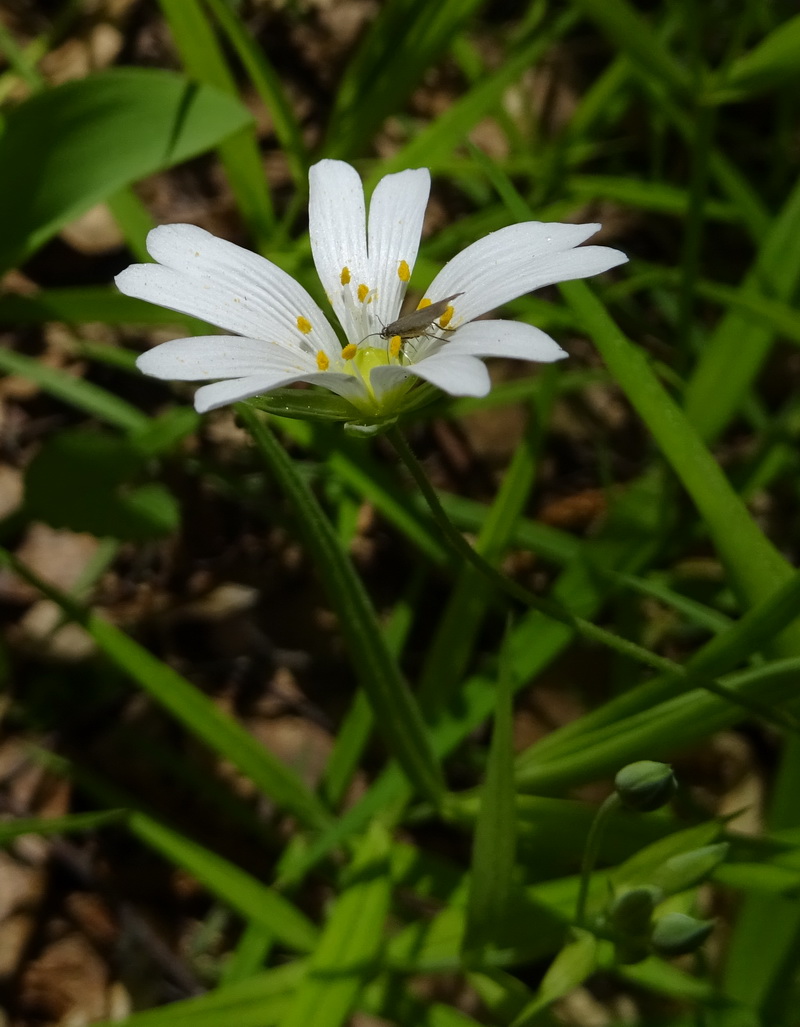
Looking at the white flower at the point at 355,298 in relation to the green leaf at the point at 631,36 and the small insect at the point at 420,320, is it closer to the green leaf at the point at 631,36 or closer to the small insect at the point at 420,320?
the small insect at the point at 420,320

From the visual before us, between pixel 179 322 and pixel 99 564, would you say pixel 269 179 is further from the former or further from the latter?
pixel 99 564

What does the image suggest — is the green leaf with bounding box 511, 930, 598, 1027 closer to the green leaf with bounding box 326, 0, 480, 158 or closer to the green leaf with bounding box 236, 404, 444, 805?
the green leaf with bounding box 236, 404, 444, 805

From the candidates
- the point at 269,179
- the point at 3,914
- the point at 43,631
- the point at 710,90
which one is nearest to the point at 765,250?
the point at 710,90

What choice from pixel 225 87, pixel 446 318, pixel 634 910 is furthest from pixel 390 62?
pixel 634 910

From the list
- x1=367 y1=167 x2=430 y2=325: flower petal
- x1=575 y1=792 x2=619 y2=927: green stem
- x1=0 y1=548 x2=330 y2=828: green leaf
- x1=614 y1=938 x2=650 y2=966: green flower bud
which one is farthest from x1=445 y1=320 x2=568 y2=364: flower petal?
x1=0 y1=548 x2=330 y2=828: green leaf

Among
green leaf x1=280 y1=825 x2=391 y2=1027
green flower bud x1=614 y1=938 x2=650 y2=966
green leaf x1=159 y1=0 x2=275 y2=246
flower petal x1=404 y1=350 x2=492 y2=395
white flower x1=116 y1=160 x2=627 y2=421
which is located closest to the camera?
flower petal x1=404 y1=350 x2=492 y2=395

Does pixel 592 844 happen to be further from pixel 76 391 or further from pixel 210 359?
pixel 76 391
